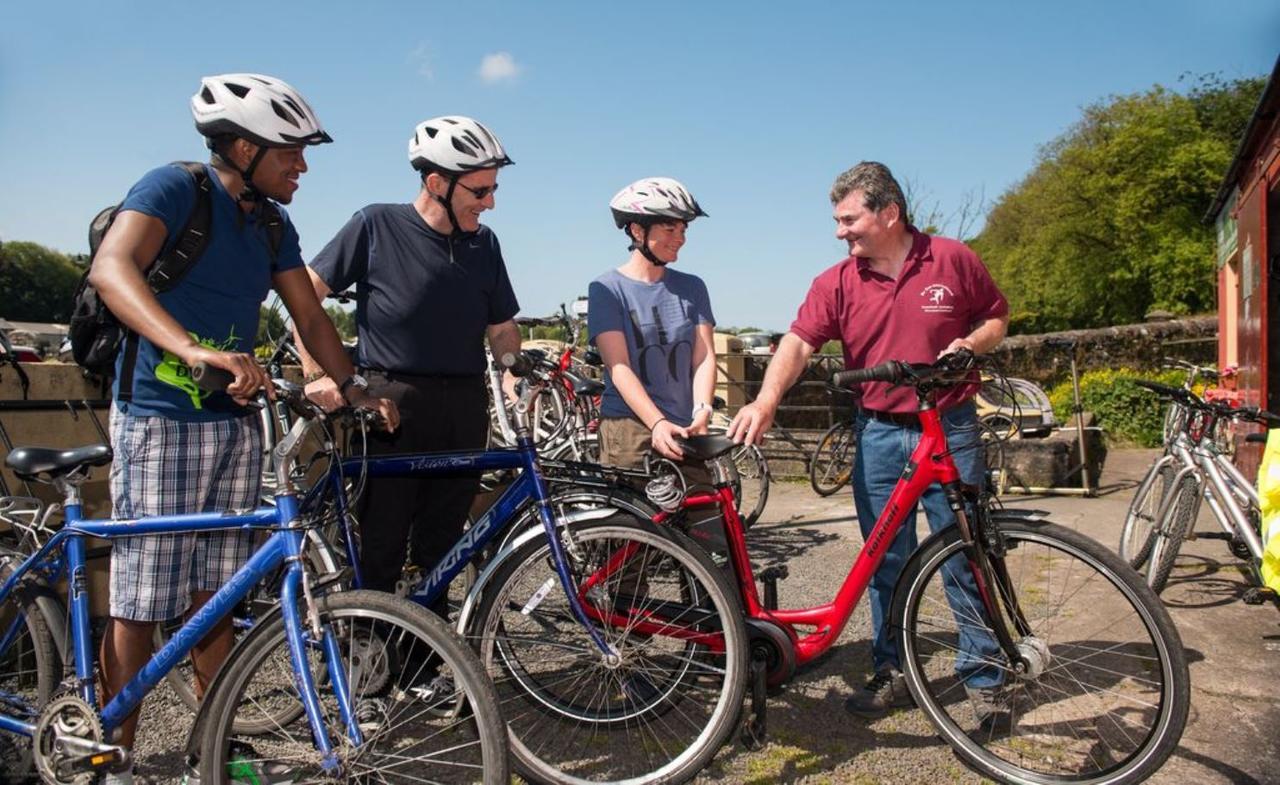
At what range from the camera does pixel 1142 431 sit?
44.7 feet

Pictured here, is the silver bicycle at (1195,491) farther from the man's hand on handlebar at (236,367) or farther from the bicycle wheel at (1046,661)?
the man's hand on handlebar at (236,367)

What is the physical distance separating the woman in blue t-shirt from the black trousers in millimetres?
549

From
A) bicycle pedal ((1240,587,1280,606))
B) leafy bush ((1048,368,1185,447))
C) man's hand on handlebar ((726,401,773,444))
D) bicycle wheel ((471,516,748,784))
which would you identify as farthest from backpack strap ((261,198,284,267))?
leafy bush ((1048,368,1185,447))

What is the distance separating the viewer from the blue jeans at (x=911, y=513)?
307 cm

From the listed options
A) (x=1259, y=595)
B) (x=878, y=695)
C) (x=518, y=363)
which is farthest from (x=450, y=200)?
(x=1259, y=595)

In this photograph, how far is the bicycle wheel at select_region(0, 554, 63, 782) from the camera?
278 centimetres

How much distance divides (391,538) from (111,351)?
1121mm

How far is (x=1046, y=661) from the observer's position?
2.98 metres

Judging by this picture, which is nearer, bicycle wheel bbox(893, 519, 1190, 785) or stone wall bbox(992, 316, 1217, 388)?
bicycle wheel bbox(893, 519, 1190, 785)

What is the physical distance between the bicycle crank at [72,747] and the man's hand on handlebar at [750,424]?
1.97m

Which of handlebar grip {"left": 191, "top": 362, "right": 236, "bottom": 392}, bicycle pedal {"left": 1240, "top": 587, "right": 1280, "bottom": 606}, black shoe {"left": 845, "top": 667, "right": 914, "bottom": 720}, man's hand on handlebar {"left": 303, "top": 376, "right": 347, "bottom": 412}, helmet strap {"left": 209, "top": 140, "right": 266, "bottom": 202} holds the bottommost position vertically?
black shoe {"left": 845, "top": 667, "right": 914, "bottom": 720}

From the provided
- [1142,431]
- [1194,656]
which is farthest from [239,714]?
[1142,431]

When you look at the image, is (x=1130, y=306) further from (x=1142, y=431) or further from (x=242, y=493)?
(x=242, y=493)

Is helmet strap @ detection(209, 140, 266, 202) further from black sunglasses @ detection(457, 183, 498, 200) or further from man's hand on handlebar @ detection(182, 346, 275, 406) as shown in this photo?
black sunglasses @ detection(457, 183, 498, 200)
